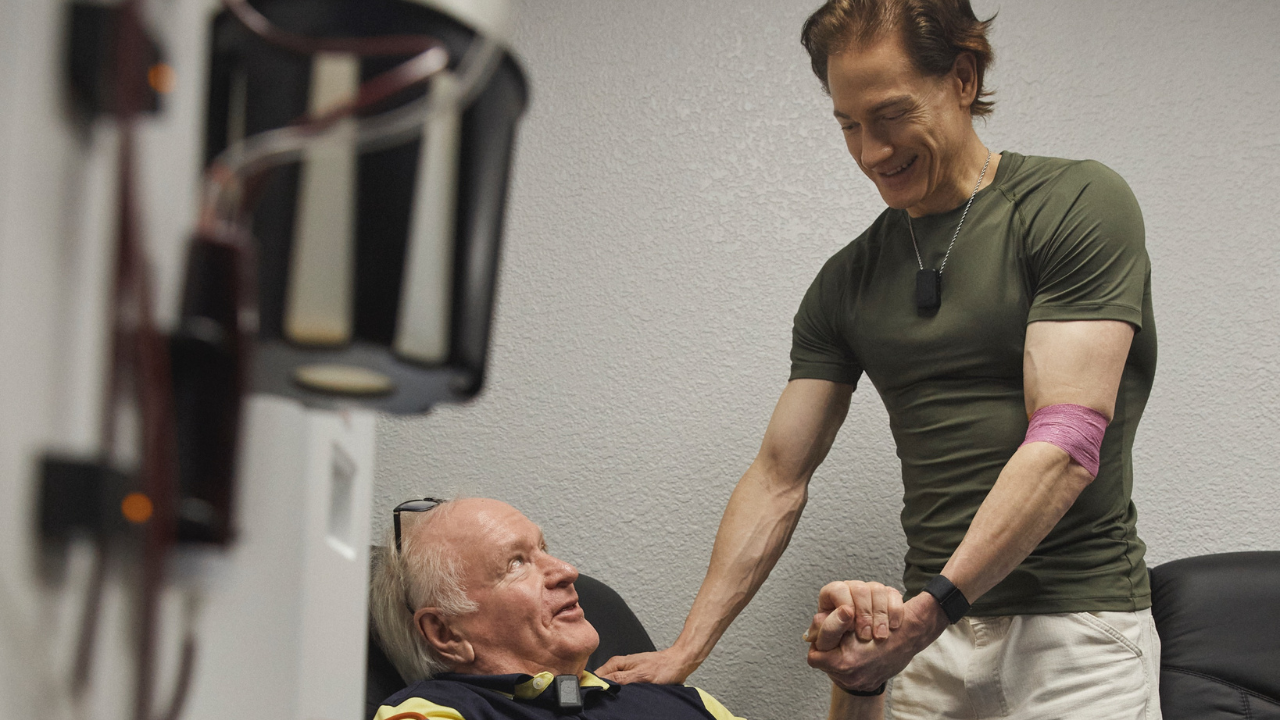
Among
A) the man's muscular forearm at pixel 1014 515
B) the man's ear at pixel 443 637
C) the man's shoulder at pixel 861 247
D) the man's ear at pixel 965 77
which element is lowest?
the man's ear at pixel 443 637

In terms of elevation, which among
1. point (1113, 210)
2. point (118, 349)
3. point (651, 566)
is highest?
point (1113, 210)

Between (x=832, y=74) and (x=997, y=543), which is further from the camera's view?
(x=832, y=74)

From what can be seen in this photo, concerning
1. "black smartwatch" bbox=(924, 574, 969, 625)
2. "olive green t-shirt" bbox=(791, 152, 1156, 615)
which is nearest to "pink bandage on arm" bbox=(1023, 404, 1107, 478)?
"olive green t-shirt" bbox=(791, 152, 1156, 615)

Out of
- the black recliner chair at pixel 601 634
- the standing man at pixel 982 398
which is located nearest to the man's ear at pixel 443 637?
the black recliner chair at pixel 601 634

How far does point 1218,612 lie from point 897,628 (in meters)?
0.77

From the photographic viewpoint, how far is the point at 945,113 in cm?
145

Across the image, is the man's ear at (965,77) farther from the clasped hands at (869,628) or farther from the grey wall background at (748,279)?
the clasped hands at (869,628)

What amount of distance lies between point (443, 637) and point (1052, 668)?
86 cm

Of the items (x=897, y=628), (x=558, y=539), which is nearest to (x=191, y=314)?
(x=897, y=628)

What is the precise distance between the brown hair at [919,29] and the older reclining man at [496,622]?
35.1 inches

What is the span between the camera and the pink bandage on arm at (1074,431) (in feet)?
4.16

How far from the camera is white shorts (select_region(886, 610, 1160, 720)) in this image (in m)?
1.33

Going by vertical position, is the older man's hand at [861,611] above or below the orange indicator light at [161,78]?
below

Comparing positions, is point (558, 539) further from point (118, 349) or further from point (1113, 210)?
point (118, 349)
